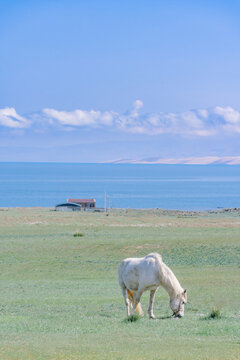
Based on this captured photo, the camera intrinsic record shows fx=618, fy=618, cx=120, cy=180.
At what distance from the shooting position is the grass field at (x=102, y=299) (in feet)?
42.9

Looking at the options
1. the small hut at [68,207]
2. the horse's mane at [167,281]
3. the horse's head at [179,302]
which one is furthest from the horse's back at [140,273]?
the small hut at [68,207]

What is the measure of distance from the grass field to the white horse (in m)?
0.58

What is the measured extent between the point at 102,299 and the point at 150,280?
21.6 ft

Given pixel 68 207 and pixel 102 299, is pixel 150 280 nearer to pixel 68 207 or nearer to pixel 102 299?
pixel 102 299

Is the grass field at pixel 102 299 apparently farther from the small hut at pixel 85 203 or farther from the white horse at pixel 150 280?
the small hut at pixel 85 203

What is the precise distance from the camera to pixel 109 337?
14.6m

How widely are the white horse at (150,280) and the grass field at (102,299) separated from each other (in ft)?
1.92

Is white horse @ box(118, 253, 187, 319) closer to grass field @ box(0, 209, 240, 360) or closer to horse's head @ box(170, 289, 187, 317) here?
horse's head @ box(170, 289, 187, 317)

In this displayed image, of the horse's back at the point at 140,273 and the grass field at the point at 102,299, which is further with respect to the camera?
the horse's back at the point at 140,273

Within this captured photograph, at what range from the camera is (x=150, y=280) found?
17875 mm

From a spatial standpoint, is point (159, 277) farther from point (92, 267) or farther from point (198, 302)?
point (92, 267)

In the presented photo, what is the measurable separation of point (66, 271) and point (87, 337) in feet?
67.0

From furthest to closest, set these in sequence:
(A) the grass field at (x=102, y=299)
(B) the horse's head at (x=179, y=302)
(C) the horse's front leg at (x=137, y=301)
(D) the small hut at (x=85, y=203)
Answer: (D) the small hut at (x=85, y=203)
(C) the horse's front leg at (x=137, y=301)
(B) the horse's head at (x=179, y=302)
(A) the grass field at (x=102, y=299)

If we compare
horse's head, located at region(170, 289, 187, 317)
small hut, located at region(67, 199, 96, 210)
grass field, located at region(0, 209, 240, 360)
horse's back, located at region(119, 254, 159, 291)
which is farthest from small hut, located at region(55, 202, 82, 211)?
horse's head, located at region(170, 289, 187, 317)
